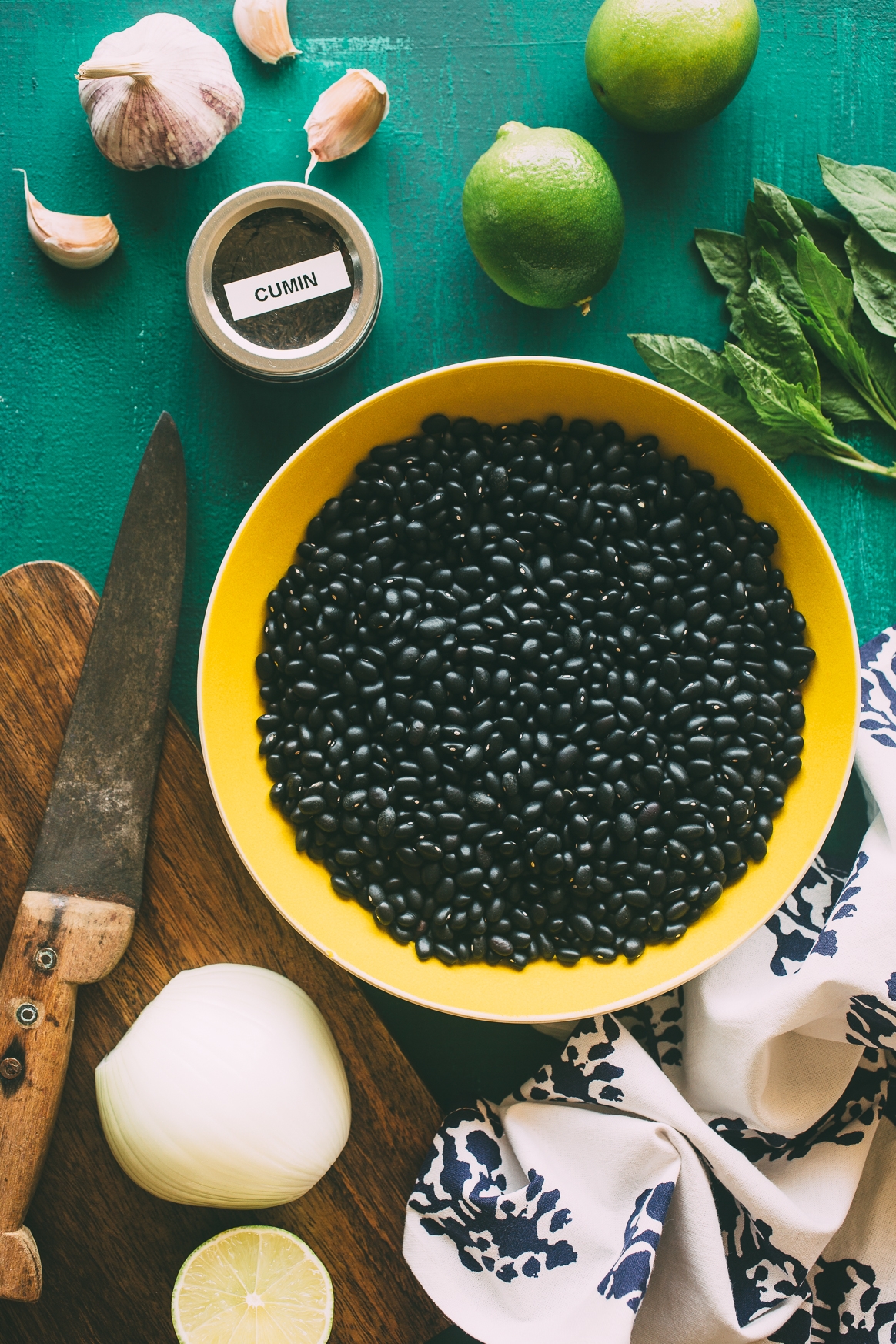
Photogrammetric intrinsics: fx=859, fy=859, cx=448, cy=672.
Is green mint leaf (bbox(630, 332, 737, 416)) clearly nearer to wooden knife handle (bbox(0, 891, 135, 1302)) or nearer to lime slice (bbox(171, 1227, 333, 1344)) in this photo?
wooden knife handle (bbox(0, 891, 135, 1302))

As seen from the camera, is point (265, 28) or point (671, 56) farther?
point (265, 28)

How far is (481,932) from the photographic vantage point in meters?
0.91

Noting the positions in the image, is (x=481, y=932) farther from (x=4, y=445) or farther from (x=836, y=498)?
(x=4, y=445)

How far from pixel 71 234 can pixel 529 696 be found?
2.44 ft

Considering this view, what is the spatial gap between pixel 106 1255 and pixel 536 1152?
0.49 meters

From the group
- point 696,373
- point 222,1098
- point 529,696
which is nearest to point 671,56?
point 696,373

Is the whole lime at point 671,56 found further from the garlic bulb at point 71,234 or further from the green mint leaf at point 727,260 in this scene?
the garlic bulb at point 71,234

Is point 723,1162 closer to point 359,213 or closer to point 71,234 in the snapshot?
point 359,213

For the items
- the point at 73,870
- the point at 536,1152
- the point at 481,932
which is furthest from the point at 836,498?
the point at 73,870

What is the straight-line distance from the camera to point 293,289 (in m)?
0.93

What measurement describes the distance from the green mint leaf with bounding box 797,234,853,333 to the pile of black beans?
250 mm

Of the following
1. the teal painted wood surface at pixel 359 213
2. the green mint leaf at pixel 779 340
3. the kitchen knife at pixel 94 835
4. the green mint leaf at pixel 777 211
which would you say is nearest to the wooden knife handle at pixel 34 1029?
the kitchen knife at pixel 94 835

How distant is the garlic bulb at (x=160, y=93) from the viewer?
911mm

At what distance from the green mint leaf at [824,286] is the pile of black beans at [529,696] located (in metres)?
0.25
